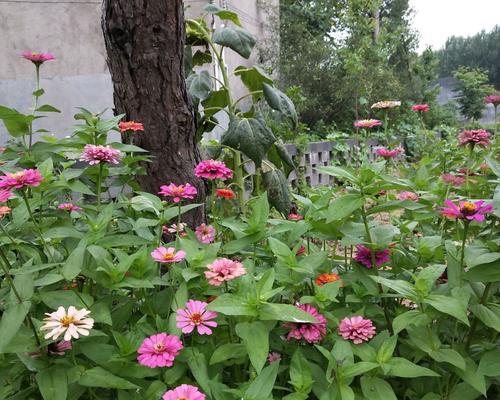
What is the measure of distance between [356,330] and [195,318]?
256 millimetres

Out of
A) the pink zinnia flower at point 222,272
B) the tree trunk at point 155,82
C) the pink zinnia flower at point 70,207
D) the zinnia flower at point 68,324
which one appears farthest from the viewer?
the tree trunk at point 155,82

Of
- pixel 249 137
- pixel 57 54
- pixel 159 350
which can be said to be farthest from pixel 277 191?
pixel 57 54

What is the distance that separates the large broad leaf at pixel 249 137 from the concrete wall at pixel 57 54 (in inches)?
124

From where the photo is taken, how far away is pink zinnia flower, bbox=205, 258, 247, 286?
739mm

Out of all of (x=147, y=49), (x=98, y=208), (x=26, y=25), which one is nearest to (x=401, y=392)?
(x=98, y=208)

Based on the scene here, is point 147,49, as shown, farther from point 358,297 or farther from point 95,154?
point 358,297

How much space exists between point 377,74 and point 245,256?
6.59 m

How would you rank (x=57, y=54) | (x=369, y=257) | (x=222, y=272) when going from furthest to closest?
(x=57, y=54)
(x=369, y=257)
(x=222, y=272)

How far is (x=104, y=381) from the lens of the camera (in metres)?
0.68

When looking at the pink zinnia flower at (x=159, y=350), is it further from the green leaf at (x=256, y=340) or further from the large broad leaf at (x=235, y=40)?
the large broad leaf at (x=235, y=40)

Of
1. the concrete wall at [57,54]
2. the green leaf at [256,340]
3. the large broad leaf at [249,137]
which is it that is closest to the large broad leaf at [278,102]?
the large broad leaf at [249,137]

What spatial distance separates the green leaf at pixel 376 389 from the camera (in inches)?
27.8

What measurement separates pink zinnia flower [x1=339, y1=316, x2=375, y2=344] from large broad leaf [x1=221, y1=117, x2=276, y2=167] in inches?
33.3

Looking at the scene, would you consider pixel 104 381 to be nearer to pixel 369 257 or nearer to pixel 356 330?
pixel 356 330
